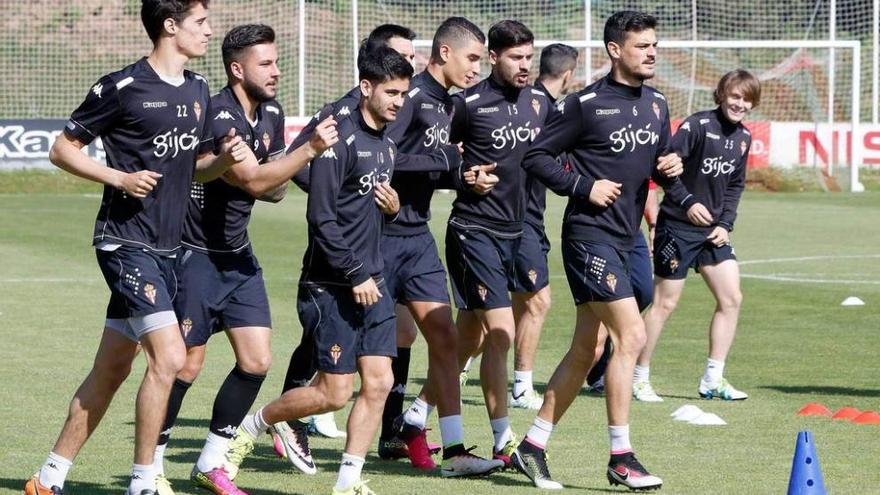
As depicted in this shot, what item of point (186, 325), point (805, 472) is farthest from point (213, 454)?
point (805, 472)

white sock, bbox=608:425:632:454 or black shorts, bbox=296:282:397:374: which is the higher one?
black shorts, bbox=296:282:397:374

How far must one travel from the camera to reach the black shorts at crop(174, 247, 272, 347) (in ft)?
25.9

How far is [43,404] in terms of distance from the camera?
10.4 metres

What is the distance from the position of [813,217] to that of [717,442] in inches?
726

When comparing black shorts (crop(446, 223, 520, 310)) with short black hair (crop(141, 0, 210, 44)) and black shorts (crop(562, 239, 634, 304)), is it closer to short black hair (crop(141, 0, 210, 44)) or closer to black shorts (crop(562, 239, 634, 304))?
black shorts (crop(562, 239, 634, 304))

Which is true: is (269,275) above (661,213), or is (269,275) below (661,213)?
below

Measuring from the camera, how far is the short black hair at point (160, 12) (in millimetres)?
7211

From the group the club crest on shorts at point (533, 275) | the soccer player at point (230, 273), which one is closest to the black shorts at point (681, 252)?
the club crest on shorts at point (533, 275)

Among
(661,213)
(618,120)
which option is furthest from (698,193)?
(618,120)

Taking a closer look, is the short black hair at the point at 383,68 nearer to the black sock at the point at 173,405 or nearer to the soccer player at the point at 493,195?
the soccer player at the point at 493,195

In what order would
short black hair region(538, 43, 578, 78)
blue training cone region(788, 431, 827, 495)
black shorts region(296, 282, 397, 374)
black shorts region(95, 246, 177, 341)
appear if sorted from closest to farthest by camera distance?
blue training cone region(788, 431, 827, 495)
black shorts region(95, 246, 177, 341)
black shorts region(296, 282, 397, 374)
short black hair region(538, 43, 578, 78)

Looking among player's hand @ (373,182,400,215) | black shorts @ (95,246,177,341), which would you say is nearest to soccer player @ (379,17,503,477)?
player's hand @ (373,182,400,215)

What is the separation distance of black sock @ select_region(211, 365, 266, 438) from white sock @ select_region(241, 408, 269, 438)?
167 mm

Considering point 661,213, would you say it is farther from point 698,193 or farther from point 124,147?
point 124,147
